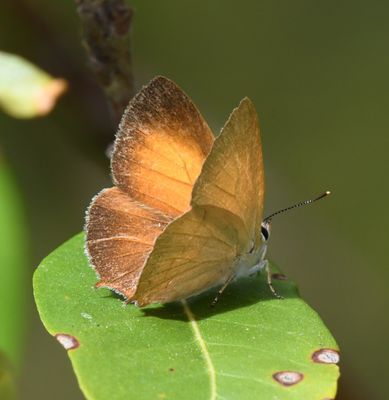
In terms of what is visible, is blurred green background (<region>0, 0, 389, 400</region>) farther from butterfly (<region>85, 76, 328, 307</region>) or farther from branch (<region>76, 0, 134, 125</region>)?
butterfly (<region>85, 76, 328, 307</region>)

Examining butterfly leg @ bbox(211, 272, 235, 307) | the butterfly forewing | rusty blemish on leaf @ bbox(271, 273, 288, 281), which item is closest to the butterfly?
the butterfly forewing

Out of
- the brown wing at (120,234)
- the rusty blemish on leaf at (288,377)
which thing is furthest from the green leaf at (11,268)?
the rusty blemish on leaf at (288,377)

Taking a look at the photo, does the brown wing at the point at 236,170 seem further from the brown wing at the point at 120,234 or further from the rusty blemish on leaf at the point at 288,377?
the rusty blemish on leaf at the point at 288,377

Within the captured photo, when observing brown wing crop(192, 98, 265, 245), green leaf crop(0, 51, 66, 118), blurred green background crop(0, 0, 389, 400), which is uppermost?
green leaf crop(0, 51, 66, 118)

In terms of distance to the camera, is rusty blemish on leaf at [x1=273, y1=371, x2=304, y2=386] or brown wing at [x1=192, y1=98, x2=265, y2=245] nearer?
rusty blemish on leaf at [x1=273, y1=371, x2=304, y2=386]

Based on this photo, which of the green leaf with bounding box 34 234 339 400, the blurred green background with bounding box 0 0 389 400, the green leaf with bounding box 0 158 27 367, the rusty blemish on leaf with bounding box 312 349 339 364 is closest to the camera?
the green leaf with bounding box 34 234 339 400

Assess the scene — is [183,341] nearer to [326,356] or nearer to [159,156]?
[326,356]

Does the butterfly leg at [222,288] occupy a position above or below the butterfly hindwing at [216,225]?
below
